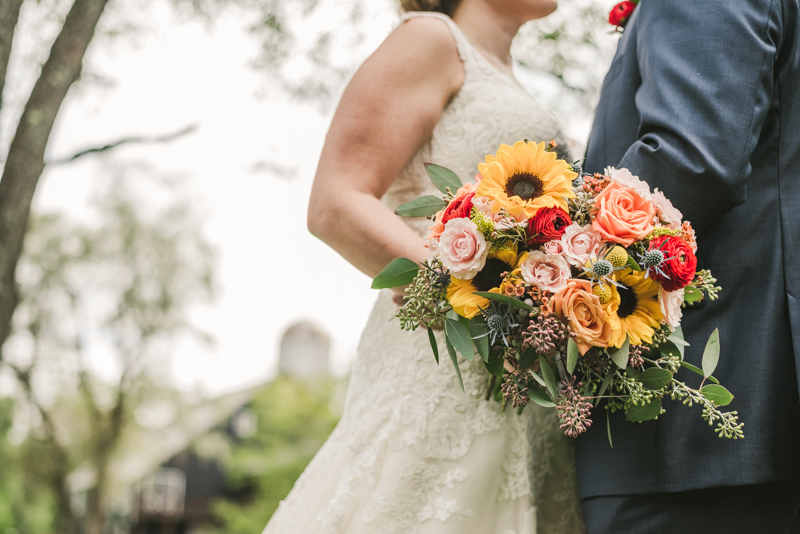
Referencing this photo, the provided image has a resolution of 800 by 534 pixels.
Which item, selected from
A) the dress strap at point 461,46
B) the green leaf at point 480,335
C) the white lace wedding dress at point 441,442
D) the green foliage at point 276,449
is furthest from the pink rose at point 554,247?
the green foliage at point 276,449

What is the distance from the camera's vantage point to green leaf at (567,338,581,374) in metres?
1.43

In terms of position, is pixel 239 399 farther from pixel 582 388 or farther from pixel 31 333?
pixel 582 388

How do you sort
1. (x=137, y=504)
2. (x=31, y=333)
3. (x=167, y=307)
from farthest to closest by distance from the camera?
(x=137, y=504) < (x=167, y=307) < (x=31, y=333)

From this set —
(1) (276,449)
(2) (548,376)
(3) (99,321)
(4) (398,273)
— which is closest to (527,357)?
(2) (548,376)

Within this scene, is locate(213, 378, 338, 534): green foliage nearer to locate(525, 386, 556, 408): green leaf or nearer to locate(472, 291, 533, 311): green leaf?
locate(525, 386, 556, 408): green leaf

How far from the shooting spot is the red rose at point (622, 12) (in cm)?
240

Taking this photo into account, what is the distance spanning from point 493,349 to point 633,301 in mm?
357

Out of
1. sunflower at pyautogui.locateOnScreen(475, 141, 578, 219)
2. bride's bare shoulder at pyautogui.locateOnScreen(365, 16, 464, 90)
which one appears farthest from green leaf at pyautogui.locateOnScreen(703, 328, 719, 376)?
bride's bare shoulder at pyautogui.locateOnScreen(365, 16, 464, 90)

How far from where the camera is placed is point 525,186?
61.9 inches

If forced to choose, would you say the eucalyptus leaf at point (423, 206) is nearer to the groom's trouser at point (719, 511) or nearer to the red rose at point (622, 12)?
the groom's trouser at point (719, 511)

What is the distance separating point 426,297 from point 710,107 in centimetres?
89

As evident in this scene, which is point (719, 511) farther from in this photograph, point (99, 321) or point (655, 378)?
point (99, 321)

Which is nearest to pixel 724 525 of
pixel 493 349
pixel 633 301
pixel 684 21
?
pixel 633 301

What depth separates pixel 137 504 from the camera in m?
34.8
